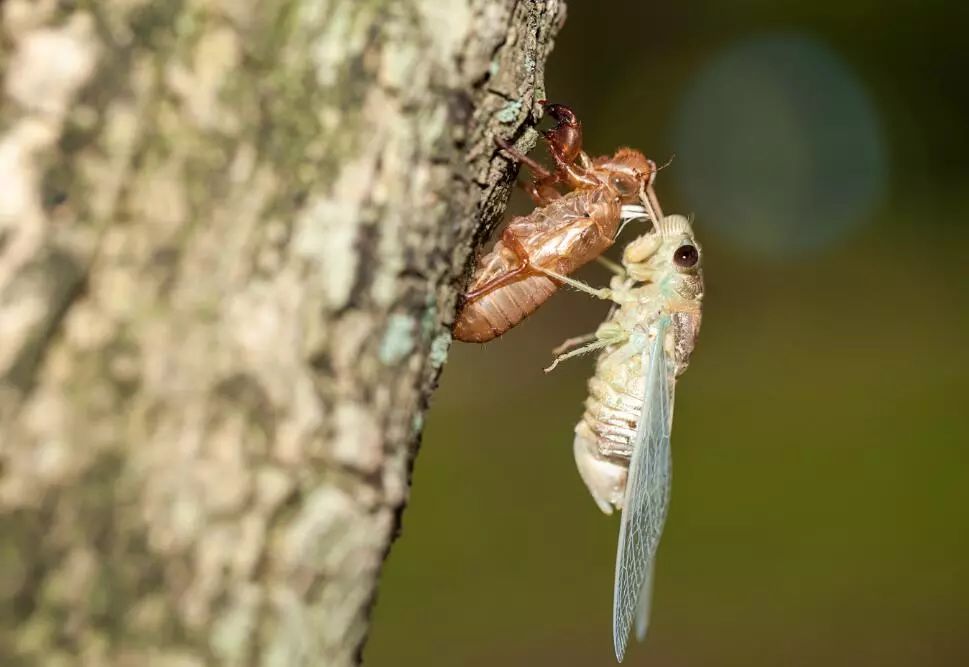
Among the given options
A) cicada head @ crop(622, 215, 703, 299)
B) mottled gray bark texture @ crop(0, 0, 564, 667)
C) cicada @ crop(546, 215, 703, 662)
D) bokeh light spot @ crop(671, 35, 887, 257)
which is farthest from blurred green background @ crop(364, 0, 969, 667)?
mottled gray bark texture @ crop(0, 0, 564, 667)

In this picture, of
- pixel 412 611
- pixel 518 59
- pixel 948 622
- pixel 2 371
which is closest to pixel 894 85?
pixel 948 622

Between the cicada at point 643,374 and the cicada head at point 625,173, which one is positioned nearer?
the cicada head at point 625,173

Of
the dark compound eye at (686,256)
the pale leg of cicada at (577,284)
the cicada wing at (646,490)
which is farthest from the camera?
Answer: the dark compound eye at (686,256)

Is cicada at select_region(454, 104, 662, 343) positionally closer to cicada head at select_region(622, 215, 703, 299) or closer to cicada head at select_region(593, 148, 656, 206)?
cicada head at select_region(593, 148, 656, 206)

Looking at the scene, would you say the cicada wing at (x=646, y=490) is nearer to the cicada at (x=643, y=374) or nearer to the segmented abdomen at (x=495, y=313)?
the cicada at (x=643, y=374)

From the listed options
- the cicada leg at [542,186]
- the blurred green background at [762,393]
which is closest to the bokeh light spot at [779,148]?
the blurred green background at [762,393]

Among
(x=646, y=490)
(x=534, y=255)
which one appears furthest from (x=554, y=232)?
(x=646, y=490)

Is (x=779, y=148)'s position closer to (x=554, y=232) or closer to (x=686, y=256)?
(x=686, y=256)
